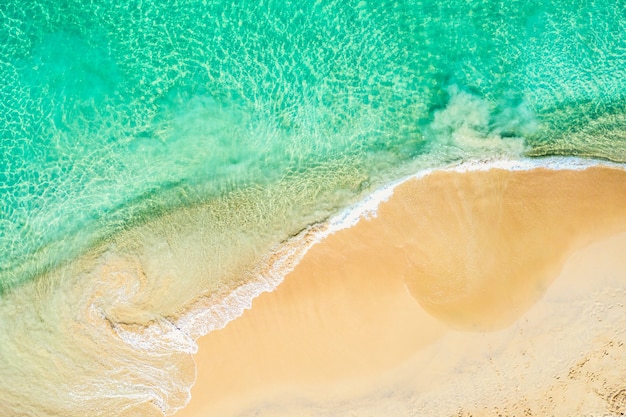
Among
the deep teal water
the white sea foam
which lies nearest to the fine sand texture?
the white sea foam

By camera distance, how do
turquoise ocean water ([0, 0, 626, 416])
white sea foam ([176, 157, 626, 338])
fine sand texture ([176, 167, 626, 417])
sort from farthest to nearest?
1. turquoise ocean water ([0, 0, 626, 416])
2. white sea foam ([176, 157, 626, 338])
3. fine sand texture ([176, 167, 626, 417])

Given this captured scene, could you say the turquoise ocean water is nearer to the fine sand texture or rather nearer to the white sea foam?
the white sea foam

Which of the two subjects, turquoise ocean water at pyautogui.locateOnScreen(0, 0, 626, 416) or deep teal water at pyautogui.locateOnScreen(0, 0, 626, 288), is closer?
turquoise ocean water at pyautogui.locateOnScreen(0, 0, 626, 416)

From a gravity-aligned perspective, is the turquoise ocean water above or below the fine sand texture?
above

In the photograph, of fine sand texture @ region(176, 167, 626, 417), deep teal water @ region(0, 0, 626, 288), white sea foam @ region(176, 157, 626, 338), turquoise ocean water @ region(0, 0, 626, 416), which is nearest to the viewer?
fine sand texture @ region(176, 167, 626, 417)

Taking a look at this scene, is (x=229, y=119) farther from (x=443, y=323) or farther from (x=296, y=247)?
(x=443, y=323)

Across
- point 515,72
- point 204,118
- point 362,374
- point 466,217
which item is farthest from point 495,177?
point 204,118

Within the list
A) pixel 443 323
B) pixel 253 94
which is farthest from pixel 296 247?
pixel 253 94
